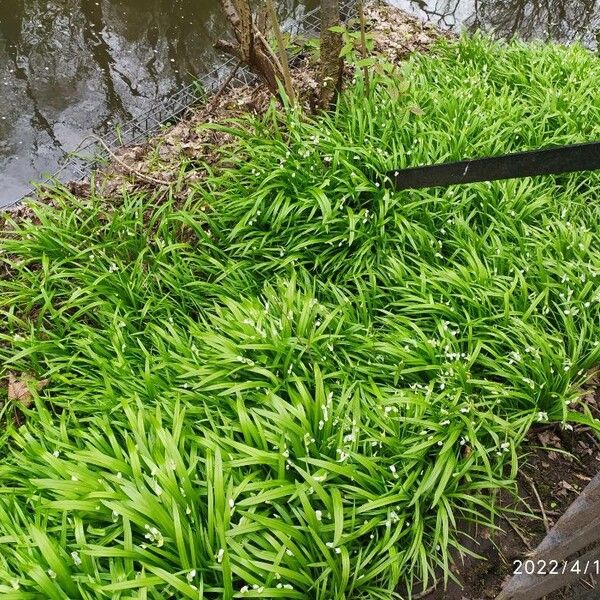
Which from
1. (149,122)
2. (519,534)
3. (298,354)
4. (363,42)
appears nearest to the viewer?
(519,534)

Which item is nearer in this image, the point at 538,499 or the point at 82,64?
the point at 538,499

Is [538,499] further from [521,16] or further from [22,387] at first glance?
[521,16]

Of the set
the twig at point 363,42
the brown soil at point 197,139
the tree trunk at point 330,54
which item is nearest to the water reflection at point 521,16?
the brown soil at point 197,139

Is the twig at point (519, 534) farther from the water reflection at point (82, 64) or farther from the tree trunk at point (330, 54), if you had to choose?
the water reflection at point (82, 64)

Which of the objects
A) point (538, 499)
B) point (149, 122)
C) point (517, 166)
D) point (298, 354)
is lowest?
point (538, 499)

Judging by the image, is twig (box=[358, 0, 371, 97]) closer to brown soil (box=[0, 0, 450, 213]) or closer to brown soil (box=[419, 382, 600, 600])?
brown soil (box=[0, 0, 450, 213])

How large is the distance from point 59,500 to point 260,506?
0.83 m

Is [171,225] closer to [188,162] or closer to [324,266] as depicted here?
[188,162]

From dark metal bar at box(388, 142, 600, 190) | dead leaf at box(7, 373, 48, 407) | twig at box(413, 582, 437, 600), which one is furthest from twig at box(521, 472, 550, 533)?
dead leaf at box(7, 373, 48, 407)

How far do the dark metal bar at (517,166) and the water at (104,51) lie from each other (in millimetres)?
3488

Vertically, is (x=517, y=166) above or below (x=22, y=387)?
above

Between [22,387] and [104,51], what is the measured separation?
427 cm

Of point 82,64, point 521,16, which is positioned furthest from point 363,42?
point 521,16

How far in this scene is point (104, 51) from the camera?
561cm
